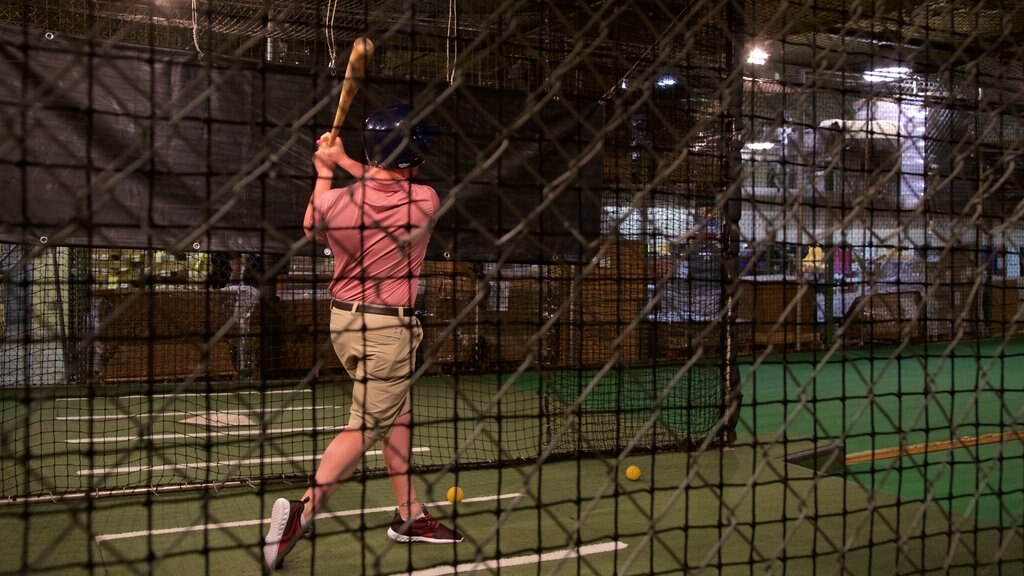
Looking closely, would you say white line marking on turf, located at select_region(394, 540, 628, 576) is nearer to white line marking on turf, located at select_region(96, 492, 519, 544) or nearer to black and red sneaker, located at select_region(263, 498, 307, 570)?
white line marking on turf, located at select_region(96, 492, 519, 544)

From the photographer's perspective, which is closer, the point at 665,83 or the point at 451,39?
the point at 451,39

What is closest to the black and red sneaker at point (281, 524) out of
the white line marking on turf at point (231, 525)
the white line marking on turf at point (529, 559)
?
the white line marking on turf at point (231, 525)

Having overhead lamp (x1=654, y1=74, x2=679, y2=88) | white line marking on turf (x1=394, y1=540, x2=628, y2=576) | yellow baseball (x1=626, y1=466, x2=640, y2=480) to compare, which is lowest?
yellow baseball (x1=626, y1=466, x2=640, y2=480)

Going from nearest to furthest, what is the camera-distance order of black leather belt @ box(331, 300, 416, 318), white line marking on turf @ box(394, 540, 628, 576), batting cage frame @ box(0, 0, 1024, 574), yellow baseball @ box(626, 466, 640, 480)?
batting cage frame @ box(0, 0, 1024, 574)
black leather belt @ box(331, 300, 416, 318)
white line marking on turf @ box(394, 540, 628, 576)
yellow baseball @ box(626, 466, 640, 480)

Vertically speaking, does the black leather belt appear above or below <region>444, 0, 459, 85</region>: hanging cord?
below

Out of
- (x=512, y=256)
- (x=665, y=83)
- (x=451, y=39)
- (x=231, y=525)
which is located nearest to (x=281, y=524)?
(x=231, y=525)

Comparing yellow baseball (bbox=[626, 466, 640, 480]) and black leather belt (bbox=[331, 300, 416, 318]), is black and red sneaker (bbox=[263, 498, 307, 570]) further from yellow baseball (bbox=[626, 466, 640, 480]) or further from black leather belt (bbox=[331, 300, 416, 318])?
yellow baseball (bbox=[626, 466, 640, 480])

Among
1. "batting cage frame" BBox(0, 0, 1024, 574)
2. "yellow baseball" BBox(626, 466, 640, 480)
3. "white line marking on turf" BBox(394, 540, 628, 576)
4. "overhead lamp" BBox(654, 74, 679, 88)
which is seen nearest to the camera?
"batting cage frame" BBox(0, 0, 1024, 574)

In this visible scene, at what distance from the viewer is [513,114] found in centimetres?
387

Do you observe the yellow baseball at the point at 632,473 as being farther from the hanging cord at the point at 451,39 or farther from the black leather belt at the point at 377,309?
the hanging cord at the point at 451,39

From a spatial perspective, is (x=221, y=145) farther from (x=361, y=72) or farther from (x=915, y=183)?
(x=915, y=183)

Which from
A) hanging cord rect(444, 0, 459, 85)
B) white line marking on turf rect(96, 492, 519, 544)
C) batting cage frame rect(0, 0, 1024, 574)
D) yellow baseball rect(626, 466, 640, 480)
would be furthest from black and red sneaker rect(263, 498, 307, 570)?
yellow baseball rect(626, 466, 640, 480)

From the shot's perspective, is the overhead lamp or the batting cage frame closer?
the batting cage frame

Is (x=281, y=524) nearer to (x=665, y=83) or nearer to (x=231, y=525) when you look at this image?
(x=231, y=525)
